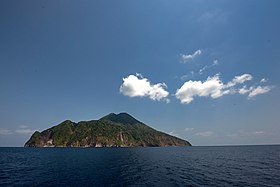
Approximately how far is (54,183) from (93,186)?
9.21m

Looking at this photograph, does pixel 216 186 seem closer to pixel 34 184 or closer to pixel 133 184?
pixel 133 184

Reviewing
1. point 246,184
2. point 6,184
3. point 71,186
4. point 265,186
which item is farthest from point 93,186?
point 265,186

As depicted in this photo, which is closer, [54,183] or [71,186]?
[71,186]

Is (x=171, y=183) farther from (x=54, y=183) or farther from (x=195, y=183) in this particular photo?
(x=54, y=183)

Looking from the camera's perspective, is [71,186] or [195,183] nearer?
[71,186]

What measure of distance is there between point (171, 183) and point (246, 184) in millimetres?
14858

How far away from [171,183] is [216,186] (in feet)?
28.3

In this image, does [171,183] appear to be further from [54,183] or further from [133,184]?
[54,183]

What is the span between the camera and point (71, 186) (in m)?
34.8

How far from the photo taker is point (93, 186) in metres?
34.7

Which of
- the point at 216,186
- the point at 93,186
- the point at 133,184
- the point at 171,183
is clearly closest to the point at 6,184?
the point at 93,186

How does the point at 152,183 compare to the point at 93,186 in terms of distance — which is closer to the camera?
the point at 93,186

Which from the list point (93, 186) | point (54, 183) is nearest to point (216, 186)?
point (93, 186)

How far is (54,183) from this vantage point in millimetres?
37438
